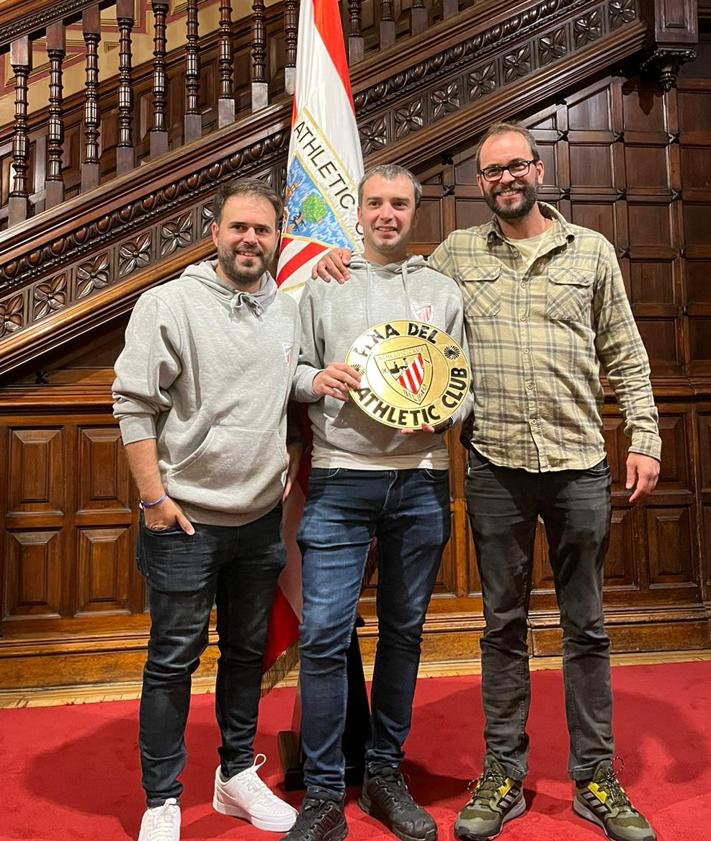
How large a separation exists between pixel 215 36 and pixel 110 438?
244 centimetres

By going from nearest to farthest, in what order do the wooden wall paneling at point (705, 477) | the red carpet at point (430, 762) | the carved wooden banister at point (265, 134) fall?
Answer: the red carpet at point (430, 762), the carved wooden banister at point (265, 134), the wooden wall paneling at point (705, 477)

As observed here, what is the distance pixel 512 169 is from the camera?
5.94 ft

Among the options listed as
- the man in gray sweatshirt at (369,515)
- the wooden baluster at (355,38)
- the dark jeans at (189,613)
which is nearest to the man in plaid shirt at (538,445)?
the man in gray sweatshirt at (369,515)

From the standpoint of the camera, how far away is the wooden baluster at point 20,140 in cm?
302

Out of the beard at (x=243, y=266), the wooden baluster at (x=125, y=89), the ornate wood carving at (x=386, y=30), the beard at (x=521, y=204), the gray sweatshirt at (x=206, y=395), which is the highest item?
the ornate wood carving at (x=386, y=30)

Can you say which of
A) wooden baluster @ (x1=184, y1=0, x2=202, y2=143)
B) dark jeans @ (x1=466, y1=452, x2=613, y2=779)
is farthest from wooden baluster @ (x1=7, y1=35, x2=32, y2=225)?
dark jeans @ (x1=466, y1=452, x2=613, y2=779)

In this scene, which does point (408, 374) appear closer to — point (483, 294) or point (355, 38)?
point (483, 294)

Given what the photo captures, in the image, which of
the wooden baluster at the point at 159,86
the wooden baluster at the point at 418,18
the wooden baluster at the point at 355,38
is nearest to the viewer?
the wooden baluster at the point at 159,86

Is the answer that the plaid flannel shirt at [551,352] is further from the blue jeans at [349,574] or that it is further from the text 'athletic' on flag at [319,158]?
the text 'athletic' on flag at [319,158]

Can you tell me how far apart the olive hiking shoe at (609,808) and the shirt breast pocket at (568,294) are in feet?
3.79

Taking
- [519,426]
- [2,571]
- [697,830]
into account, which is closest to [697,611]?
[697,830]

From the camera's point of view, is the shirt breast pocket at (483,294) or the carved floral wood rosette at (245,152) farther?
the carved floral wood rosette at (245,152)

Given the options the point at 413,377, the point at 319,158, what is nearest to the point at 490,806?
the point at 413,377

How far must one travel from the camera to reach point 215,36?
4062 millimetres
